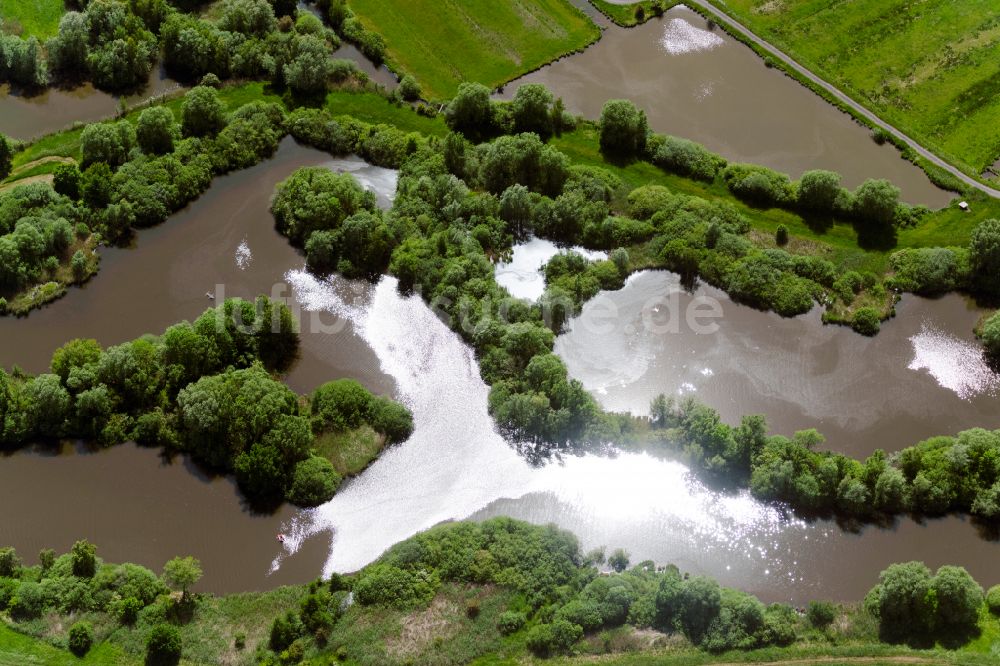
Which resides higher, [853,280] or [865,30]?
[865,30]

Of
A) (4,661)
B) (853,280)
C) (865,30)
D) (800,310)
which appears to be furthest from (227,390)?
(865,30)

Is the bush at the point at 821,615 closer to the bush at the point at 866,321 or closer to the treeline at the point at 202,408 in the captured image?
the bush at the point at 866,321

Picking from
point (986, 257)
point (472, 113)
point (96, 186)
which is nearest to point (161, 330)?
point (96, 186)

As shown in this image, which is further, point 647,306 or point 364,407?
point 647,306

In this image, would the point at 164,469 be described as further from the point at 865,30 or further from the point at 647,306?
the point at 865,30

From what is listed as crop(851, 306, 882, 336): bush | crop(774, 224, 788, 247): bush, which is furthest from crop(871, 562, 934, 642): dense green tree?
crop(774, 224, 788, 247): bush

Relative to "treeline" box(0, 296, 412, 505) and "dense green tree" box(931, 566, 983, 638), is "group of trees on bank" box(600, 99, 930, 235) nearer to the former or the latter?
"dense green tree" box(931, 566, 983, 638)

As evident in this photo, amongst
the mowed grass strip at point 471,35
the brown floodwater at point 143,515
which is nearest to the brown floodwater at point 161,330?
the brown floodwater at point 143,515

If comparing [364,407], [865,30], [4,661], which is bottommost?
[4,661]
